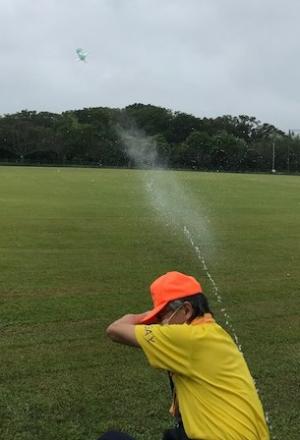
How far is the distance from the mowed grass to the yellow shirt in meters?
1.89

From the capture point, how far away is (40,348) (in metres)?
6.86

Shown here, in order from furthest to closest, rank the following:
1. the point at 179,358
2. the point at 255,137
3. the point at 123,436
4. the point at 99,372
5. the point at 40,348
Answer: the point at 255,137, the point at 40,348, the point at 99,372, the point at 123,436, the point at 179,358

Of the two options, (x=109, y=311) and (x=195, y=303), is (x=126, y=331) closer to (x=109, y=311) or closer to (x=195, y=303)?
(x=195, y=303)

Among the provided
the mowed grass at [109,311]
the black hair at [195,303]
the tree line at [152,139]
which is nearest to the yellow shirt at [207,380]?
the black hair at [195,303]

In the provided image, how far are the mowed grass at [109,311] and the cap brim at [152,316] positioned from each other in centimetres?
182

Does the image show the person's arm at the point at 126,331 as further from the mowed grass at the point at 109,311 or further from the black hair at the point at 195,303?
the mowed grass at the point at 109,311

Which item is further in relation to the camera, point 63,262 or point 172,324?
point 63,262

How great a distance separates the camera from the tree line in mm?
42969

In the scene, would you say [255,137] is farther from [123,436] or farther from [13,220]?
[123,436]

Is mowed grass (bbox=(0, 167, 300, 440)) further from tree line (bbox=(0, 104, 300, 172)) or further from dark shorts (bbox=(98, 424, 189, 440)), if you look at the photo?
tree line (bbox=(0, 104, 300, 172))

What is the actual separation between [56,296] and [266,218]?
13.0 metres

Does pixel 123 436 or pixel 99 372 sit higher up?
pixel 123 436

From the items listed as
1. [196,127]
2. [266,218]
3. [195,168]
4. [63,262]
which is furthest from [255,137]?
[63,262]

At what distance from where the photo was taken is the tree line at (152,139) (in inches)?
1692
